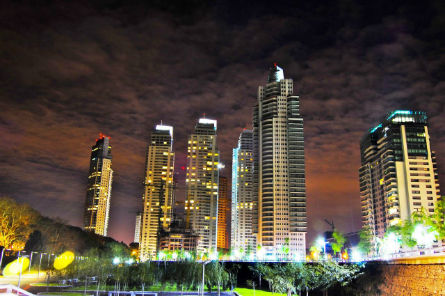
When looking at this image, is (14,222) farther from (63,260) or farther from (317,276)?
(317,276)

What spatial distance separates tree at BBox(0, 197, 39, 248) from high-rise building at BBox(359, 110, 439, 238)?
13572cm

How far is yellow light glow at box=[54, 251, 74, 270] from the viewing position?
299ft

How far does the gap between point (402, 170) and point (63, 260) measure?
459ft

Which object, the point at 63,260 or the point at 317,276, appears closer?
the point at 317,276

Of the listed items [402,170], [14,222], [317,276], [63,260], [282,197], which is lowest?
[317,276]

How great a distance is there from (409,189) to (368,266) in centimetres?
12000

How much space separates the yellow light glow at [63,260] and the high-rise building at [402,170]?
125 meters

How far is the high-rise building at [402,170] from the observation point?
167 meters

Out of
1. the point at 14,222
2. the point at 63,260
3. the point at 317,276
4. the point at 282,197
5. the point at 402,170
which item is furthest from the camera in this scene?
the point at 282,197

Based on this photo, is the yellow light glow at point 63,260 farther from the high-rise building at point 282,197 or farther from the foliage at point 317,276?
the high-rise building at point 282,197

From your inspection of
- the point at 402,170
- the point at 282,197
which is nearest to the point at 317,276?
the point at 402,170

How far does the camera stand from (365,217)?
198875mm

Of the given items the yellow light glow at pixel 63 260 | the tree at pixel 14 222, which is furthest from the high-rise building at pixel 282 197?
the tree at pixel 14 222

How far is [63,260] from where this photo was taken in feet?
342
